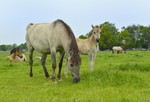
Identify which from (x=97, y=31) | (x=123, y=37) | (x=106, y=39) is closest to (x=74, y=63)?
(x=97, y=31)

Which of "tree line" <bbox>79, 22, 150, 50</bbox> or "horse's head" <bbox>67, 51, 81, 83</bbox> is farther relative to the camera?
"tree line" <bbox>79, 22, 150, 50</bbox>

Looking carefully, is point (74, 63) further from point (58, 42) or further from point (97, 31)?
point (97, 31)

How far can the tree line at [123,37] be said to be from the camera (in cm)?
6956

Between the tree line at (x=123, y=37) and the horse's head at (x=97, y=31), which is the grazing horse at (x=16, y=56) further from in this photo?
the tree line at (x=123, y=37)

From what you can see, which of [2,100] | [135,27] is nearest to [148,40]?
[135,27]

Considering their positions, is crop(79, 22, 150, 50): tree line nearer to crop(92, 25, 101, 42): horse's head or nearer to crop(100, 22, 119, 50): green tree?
crop(100, 22, 119, 50): green tree

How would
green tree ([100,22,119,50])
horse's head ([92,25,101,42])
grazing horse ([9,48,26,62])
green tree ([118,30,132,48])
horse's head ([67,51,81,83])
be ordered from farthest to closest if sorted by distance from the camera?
green tree ([118,30,132,48]), green tree ([100,22,119,50]), grazing horse ([9,48,26,62]), horse's head ([92,25,101,42]), horse's head ([67,51,81,83])

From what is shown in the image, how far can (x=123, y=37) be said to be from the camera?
255 feet

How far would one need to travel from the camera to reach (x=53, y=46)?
25.7 feet

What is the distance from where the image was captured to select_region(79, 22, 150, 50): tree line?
69.6 m

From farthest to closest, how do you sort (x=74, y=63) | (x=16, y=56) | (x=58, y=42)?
(x=16, y=56), (x=58, y=42), (x=74, y=63)

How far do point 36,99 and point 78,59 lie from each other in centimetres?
254

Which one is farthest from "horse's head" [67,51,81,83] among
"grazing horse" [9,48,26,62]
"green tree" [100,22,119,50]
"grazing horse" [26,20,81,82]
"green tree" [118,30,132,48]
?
"green tree" [118,30,132,48]

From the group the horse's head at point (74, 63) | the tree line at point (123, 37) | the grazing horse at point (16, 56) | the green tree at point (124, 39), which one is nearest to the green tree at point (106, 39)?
the tree line at point (123, 37)
